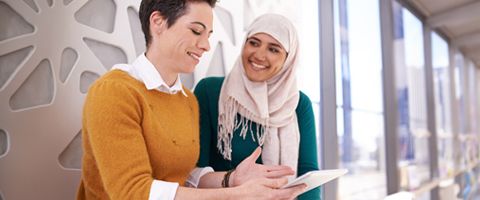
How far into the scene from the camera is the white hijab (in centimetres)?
121

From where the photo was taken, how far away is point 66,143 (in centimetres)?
96

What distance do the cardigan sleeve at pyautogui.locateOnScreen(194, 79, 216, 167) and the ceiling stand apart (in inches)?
102

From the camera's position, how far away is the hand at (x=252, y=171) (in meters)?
1.04

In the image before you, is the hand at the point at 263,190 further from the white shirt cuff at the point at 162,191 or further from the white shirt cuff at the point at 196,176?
the white shirt cuff at the point at 196,176

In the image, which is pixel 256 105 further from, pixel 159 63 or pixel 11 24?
pixel 11 24

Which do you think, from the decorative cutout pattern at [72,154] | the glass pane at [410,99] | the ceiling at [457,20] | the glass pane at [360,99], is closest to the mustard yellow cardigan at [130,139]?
the decorative cutout pattern at [72,154]

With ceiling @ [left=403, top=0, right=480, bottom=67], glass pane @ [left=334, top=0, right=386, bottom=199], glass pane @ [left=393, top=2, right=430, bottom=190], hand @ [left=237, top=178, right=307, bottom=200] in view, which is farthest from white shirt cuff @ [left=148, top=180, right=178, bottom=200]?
ceiling @ [left=403, top=0, right=480, bottom=67]

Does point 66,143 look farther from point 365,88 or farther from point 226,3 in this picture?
point 365,88

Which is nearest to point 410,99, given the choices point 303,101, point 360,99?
point 360,99

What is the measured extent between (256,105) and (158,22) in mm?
429

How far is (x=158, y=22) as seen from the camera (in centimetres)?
93

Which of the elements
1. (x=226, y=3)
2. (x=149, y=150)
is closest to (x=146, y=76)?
(x=149, y=150)

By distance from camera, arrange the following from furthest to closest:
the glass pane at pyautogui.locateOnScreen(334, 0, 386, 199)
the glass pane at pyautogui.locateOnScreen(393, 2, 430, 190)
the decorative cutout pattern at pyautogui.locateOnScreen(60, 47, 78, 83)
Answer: the glass pane at pyautogui.locateOnScreen(393, 2, 430, 190) → the glass pane at pyautogui.locateOnScreen(334, 0, 386, 199) → the decorative cutout pattern at pyautogui.locateOnScreen(60, 47, 78, 83)

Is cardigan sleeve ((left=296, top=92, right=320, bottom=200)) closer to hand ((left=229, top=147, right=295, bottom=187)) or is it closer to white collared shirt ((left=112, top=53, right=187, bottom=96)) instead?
hand ((left=229, top=147, right=295, bottom=187))
